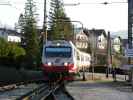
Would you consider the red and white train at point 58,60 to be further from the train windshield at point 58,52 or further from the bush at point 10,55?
the bush at point 10,55

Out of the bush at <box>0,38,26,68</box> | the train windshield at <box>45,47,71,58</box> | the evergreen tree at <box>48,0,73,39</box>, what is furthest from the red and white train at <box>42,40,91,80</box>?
the evergreen tree at <box>48,0,73,39</box>

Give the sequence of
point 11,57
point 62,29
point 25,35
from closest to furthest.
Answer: point 11,57
point 62,29
point 25,35

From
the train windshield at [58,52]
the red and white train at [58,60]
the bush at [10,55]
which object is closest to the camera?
the red and white train at [58,60]

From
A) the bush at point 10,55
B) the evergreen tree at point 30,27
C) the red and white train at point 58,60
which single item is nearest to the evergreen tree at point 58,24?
the evergreen tree at point 30,27

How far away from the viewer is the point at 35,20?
98812 millimetres

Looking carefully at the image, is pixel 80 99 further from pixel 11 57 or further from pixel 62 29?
pixel 62 29

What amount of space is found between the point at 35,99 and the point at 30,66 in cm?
4205

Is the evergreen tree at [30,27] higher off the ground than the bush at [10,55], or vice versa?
the evergreen tree at [30,27]

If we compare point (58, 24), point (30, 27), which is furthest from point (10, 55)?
point (30, 27)

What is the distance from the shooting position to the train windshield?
36.8 metres

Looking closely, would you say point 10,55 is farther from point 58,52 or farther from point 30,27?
point 30,27

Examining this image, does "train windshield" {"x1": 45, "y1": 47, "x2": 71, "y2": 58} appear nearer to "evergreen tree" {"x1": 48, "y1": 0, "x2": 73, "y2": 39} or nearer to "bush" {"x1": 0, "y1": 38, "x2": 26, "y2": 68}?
"bush" {"x1": 0, "y1": 38, "x2": 26, "y2": 68}

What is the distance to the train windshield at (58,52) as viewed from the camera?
36781 millimetres

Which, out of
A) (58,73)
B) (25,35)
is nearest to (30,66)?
(58,73)
